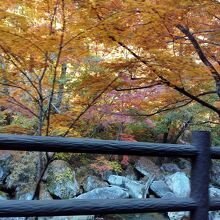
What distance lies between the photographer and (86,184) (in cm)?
833

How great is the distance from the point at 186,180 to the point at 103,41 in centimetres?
677

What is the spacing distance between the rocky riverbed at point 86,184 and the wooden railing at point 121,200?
17.7 ft

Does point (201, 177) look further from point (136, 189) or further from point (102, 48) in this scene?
point (136, 189)

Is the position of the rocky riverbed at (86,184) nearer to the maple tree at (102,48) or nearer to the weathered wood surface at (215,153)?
the maple tree at (102,48)

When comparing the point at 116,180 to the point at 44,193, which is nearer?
the point at 44,193

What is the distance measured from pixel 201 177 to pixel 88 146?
55 centimetres

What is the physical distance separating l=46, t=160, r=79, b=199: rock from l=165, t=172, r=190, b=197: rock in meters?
2.66

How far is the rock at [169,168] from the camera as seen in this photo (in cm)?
1030

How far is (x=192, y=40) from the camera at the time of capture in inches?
145

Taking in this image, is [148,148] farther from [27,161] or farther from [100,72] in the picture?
[27,161]

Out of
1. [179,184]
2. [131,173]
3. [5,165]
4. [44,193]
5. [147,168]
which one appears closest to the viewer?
[44,193]

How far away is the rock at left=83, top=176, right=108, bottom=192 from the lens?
325 inches

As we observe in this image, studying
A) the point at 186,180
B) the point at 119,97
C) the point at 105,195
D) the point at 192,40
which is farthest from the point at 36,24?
the point at 186,180

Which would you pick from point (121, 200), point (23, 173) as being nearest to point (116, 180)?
point (23, 173)
